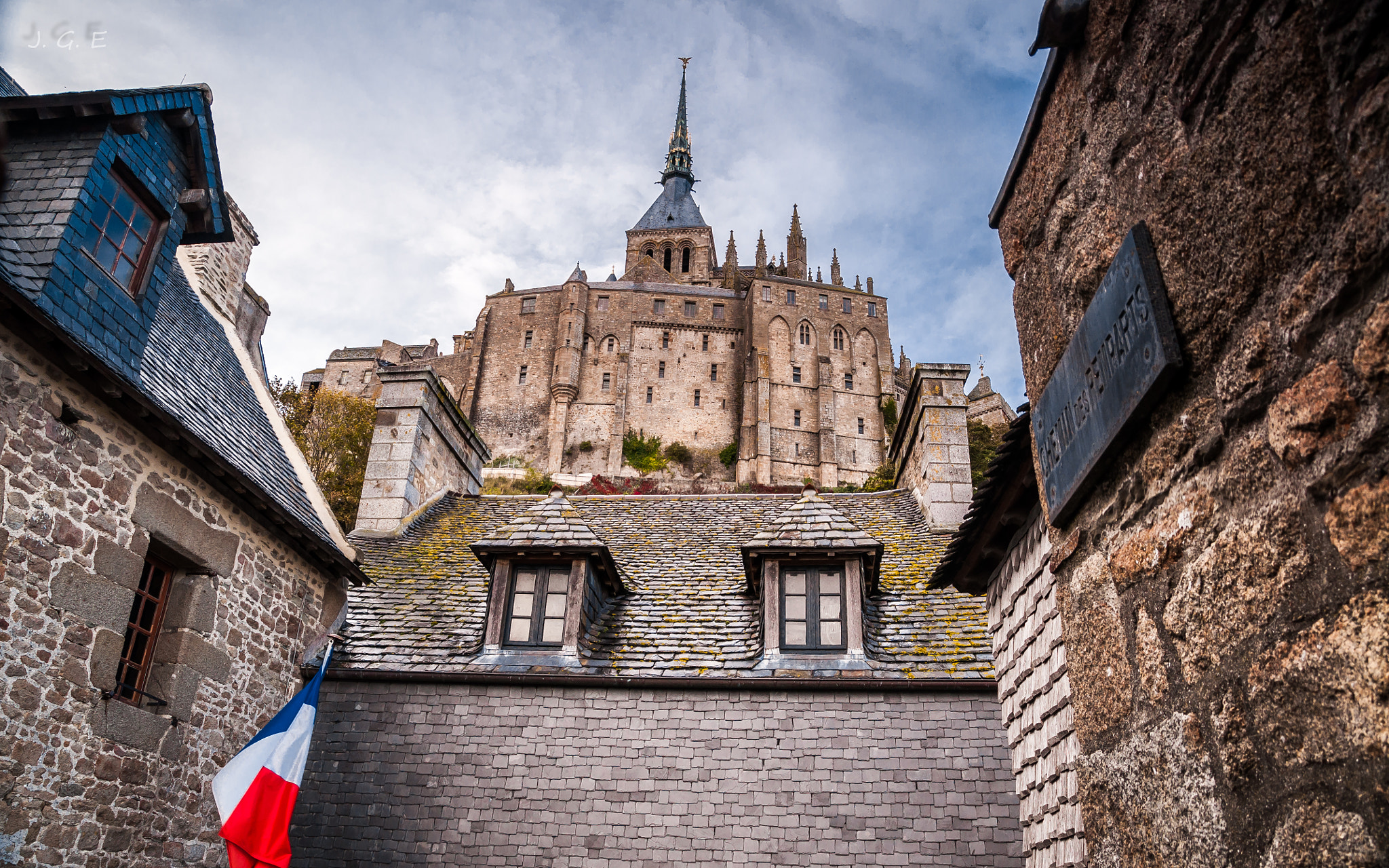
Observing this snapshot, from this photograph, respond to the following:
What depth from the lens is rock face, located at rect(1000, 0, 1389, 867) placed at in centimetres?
182

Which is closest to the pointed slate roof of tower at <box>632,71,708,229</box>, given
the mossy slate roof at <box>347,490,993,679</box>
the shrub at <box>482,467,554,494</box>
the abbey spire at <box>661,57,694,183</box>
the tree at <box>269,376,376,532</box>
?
the abbey spire at <box>661,57,694,183</box>

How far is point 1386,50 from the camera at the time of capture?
1.75m

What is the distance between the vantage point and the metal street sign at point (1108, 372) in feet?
8.50

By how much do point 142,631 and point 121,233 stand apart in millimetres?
3633

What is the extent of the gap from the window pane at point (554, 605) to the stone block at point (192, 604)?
3.37 meters

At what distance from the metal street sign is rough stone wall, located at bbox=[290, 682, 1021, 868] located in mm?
5976

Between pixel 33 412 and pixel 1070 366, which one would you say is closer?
pixel 1070 366

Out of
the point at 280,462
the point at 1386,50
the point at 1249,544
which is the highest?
the point at 280,462

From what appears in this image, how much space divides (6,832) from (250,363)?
685 cm

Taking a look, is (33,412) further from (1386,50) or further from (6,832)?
(1386,50)

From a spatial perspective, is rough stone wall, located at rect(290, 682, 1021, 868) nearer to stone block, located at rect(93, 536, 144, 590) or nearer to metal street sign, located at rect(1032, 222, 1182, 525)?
stone block, located at rect(93, 536, 144, 590)

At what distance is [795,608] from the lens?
391 inches

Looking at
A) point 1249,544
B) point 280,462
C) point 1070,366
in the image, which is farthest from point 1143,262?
point 280,462

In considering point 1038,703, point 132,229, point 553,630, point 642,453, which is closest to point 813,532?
point 553,630
